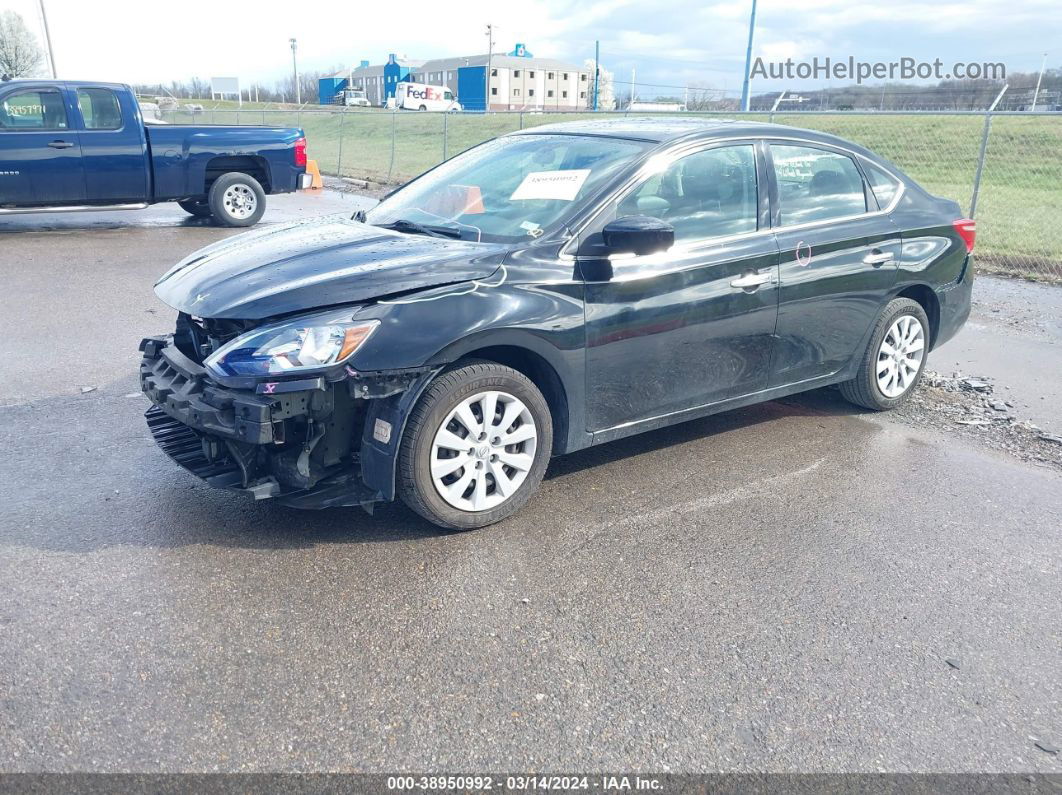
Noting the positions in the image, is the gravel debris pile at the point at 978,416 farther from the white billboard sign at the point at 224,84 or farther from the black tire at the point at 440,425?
the white billboard sign at the point at 224,84

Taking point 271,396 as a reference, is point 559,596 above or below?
below

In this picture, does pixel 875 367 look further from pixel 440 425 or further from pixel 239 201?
pixel 239 201

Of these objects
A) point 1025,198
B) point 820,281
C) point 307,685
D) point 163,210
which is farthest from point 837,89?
point 307,685

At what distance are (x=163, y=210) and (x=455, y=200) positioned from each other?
1315 centimetres

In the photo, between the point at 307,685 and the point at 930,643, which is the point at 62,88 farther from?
the point at 930,643

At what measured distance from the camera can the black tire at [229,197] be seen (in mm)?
13484

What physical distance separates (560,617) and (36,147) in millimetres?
11618

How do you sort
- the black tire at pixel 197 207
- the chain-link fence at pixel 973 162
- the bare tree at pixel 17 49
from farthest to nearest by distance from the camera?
the bare tree at pixel 17 49 < the black tire at pixel 197 207 < the chain-link fence at pixel 973 162

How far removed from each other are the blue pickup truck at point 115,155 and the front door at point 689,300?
10.3 meters

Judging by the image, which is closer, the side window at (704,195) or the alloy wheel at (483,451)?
the alloy wheel at (483,451)

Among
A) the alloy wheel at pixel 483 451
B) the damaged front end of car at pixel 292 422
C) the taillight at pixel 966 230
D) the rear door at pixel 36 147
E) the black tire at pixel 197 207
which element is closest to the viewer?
the damaged front end of car at pixel 292 422

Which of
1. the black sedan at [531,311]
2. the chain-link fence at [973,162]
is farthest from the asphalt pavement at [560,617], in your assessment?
the chain-link fence at [973,162]

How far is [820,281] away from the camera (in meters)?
5.09

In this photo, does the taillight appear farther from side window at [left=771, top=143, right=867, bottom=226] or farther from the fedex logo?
the fedex logo
